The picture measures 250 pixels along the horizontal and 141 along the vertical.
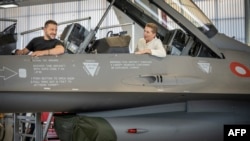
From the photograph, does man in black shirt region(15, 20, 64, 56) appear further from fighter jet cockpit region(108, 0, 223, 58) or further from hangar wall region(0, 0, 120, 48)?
hangar wall region(0, 0, 120, 48)

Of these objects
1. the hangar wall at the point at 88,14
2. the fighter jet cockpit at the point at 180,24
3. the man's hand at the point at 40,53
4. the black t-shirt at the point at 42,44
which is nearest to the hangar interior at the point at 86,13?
the hangar wall at the point at 88,14

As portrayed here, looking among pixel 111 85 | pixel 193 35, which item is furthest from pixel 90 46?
pixel 193 35

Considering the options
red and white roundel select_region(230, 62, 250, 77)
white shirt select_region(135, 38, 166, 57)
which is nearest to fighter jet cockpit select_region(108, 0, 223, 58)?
red and white roundel select_region(230, 62, 250, 77)

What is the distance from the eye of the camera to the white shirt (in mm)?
4477

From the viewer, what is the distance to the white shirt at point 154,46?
14.7 ft

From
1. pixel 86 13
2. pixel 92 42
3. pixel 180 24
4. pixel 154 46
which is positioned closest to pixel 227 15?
pixel 86 13

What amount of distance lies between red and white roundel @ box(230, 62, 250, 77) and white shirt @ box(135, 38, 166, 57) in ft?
3.56

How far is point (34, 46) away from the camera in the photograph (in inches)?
177

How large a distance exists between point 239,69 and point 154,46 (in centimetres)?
129

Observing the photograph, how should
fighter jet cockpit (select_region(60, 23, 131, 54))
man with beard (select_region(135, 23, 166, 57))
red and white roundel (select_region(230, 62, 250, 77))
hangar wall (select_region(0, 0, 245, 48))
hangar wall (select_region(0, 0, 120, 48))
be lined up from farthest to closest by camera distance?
hangar wall (select_region(0, 0, 120, 48)) → hangar wall (select_region(0, 0, 245, 48)) → red and white roundel (select_region(230, 62, 250, 77)) → fighter jet cockpit (select_region(60, 23, 131, 54)) → man with beard (select_region(135, 23, 166, 57))

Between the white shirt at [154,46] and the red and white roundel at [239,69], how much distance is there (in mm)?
1084

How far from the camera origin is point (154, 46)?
4648 mm

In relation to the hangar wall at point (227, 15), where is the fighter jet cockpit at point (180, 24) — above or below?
below

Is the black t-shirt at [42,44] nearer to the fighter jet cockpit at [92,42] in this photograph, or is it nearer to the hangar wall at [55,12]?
the fighter jet cockpit at [92,42]
